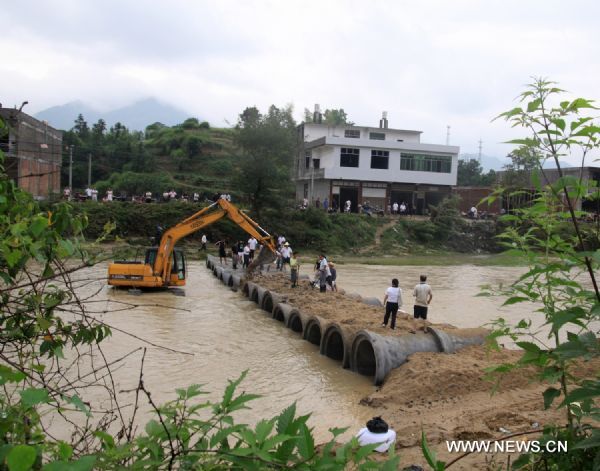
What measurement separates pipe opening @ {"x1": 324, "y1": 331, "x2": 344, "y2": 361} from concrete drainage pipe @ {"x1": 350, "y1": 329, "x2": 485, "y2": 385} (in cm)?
118

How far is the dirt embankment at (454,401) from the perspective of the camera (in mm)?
7570

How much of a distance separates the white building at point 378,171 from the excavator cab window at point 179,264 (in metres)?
31.0

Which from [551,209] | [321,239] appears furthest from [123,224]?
[551,209]

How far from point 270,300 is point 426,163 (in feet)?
124

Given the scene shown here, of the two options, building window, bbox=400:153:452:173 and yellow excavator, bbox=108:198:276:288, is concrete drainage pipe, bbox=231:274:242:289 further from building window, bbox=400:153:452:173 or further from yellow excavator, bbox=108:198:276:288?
building window, bbox=400:153:452:173

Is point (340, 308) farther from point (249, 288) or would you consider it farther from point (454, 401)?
point (454, 401)

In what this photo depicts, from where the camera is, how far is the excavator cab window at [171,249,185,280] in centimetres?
2262

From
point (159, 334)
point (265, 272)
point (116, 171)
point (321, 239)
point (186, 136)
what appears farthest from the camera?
point (186, 136)

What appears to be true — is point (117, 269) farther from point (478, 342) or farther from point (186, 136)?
point (186, 136)

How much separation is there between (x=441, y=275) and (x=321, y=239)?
1284 cm

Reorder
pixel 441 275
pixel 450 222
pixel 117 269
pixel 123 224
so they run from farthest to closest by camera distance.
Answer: pixel 450 222 < pixel 123 224 < pixel 441 275 < pixel 117 269

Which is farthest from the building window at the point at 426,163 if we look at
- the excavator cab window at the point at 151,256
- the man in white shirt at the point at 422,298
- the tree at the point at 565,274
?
the tree at the point at 565,274

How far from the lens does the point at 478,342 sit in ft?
41.0

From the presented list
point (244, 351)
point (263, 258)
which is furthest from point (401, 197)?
point (244, 351)
